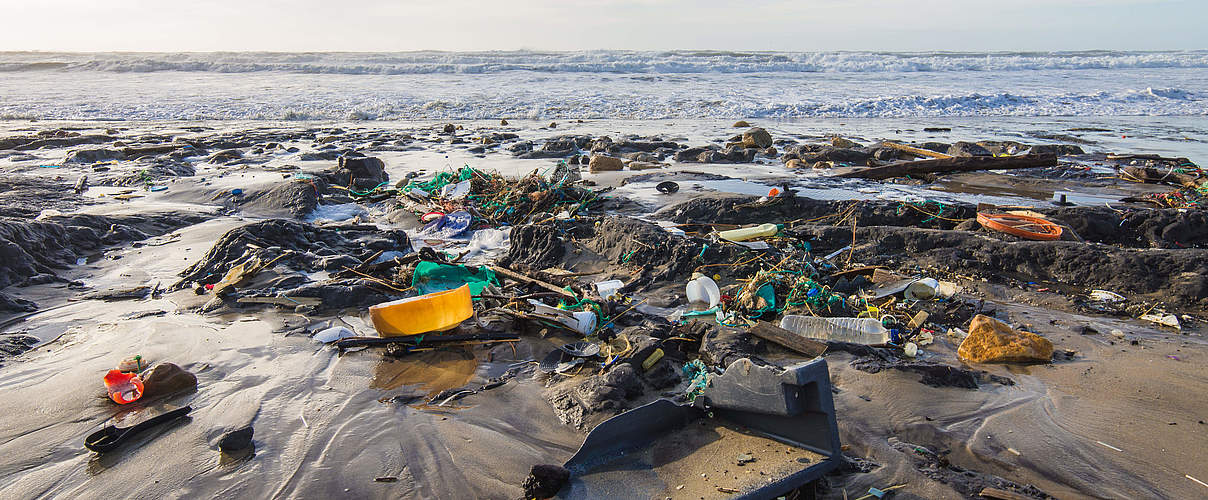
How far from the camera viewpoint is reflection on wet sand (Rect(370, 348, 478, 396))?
310 centimetres

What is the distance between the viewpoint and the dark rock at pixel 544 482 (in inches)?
84.9

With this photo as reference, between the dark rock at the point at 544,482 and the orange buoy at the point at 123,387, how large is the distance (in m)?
1.93

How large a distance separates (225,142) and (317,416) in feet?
37.1

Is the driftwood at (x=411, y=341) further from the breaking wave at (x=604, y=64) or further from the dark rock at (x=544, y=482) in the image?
the breaking wave at (x=604, y=64)

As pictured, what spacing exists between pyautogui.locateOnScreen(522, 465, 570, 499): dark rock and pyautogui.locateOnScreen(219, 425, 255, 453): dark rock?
1.16 metres

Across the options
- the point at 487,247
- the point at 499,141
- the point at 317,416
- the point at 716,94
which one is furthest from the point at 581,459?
the point at 716,94

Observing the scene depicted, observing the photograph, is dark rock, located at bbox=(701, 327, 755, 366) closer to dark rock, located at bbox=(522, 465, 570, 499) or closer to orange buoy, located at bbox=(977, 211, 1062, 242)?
dark rock, located at bbox=(522, 465, 570, 499)

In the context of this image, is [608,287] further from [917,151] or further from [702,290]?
[917,151]

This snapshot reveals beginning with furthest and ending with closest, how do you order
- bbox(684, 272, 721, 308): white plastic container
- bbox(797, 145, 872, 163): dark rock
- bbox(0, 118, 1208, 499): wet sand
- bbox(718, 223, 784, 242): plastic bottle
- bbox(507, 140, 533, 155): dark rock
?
bbox(507, 140, 533, 155): dark rock → bbox(797, 145, 872, 163): dark rock → bbox(718, 223, 784, 242): plastic bottle → bbox(684, 272, 721, 308): white plastic container → bbox(0, 118, 1208, 499): wet sand

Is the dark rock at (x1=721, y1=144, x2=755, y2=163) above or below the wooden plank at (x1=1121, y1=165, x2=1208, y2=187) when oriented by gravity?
above

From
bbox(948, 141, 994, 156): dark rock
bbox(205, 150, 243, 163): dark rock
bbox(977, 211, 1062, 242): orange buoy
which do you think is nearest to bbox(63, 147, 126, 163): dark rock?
bbox(205, 150, 243, 163): dark rock

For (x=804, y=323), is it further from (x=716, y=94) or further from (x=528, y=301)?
(x=716, y=94)

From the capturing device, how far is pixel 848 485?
221 centimetres

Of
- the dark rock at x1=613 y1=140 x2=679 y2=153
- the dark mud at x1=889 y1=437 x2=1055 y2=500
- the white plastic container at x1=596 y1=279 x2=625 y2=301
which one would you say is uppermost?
the dark rock at x1=613 y1=140 x2=679 y2=153
